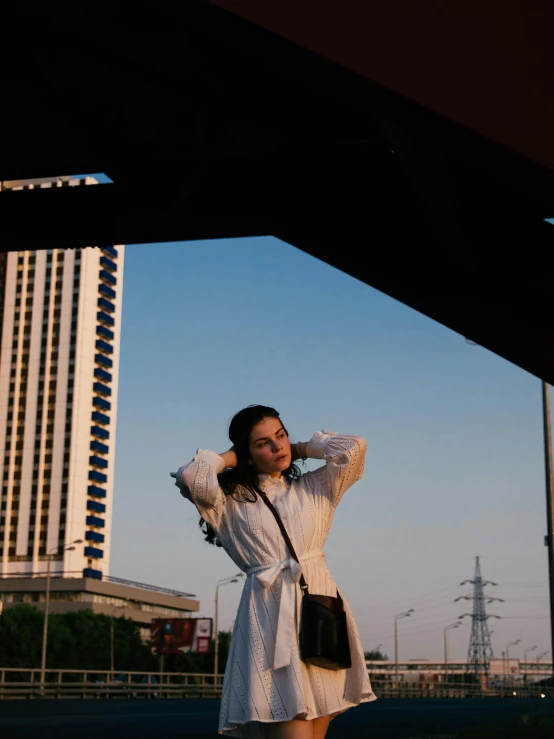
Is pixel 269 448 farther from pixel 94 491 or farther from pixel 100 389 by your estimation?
pixel 100 389

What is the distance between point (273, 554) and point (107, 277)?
477 feet

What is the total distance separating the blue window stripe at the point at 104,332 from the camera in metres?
144

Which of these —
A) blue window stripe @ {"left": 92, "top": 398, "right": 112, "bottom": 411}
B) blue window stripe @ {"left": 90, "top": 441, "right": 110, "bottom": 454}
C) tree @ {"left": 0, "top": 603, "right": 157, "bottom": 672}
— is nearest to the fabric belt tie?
tree @ {"left": 0, "top": 603, "right": 157, "bottom": 672}

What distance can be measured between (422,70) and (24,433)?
141 metres

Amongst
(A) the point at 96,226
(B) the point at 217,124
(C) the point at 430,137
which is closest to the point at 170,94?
(B) the point at 217,124

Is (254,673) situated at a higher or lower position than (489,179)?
lower

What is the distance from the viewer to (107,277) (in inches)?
5797

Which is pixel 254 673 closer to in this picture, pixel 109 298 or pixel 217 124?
pixel 217 124

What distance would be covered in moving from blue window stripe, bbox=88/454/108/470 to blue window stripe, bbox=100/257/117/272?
82.8 feet

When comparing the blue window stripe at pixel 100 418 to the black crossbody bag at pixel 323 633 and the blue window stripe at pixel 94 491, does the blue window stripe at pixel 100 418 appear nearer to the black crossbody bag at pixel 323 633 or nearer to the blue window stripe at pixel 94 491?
the blue window stripe at pixel 94 491

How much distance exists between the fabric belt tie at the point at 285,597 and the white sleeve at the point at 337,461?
1.08 ft

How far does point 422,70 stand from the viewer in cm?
447

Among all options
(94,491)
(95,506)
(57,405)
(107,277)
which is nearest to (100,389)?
(57,405)

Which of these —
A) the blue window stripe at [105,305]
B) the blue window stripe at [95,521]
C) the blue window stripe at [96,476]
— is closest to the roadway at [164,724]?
the blue window stripe at [95,521]
